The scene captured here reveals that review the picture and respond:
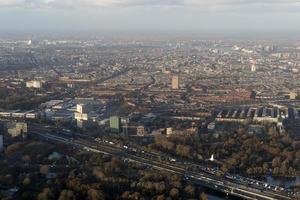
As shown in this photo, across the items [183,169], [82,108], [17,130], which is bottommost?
[183,169]

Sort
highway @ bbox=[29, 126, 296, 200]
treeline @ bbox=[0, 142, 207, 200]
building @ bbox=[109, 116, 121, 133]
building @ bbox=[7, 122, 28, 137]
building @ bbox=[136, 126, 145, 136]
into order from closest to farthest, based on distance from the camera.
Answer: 1. treeline @ bbox=[0, 142, 207, 200]
2. highway @ bbox=[29, 126, 296, 200]
3. building @ bbox=[7, 122, 28, 137]
4. building @ bbox=[136, 126, 145, 136]
5. building @ bbox=[109, 116, 121, 133]

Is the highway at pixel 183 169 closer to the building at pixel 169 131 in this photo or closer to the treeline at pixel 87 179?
the treeline at pixel 87 179

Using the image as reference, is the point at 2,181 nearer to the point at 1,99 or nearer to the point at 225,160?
the point at 225,160

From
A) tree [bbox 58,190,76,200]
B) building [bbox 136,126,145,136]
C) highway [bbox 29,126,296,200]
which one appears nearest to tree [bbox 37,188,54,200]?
tree [bbox 58,190,76,200]

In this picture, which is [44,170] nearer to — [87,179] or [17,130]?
[87,179]

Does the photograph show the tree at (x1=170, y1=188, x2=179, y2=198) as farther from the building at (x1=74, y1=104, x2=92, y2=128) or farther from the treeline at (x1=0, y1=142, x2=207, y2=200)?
the building at (x1=74, y1=104, x2=92, y2=128)

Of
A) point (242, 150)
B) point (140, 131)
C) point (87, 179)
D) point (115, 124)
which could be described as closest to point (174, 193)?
point (87, 179)

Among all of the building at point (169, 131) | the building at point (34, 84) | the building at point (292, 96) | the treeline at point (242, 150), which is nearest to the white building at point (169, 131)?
the building at point (169, 131)
